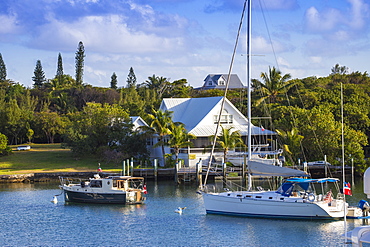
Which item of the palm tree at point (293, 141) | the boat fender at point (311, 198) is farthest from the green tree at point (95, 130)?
the boat fender at point (311, 198)

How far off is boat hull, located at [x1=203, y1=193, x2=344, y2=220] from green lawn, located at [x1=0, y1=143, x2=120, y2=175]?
23.5 metres

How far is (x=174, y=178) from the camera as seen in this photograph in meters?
54.5

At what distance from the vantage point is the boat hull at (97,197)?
40.9 m

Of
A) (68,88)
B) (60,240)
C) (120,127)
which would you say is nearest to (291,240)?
(60,240)

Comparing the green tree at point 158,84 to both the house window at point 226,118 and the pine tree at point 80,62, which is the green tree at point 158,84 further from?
the house window at point 226,118

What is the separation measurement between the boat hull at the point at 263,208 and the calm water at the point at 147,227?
438 millimetres

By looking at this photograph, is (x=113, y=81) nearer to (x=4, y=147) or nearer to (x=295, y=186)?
(x=4, y=147)

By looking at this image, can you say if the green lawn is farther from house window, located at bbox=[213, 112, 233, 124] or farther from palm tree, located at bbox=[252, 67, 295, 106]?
palm tree, located at bbox=[252, 67, 295, 106]

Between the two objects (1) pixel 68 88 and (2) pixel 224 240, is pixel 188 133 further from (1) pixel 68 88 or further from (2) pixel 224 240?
(1) pixel 68 88

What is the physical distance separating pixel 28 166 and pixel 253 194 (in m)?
35.2

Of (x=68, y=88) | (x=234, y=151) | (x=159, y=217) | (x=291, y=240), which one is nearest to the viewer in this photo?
(x=291, y=240)

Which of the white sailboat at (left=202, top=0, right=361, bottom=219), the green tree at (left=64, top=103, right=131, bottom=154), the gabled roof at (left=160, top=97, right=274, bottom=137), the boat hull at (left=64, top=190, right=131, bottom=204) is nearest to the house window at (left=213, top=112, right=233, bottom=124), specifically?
the gabled roof at (left=160, top=97, right=274, bottom=137)

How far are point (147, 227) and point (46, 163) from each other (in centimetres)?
3332

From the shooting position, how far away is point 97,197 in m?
41.4
